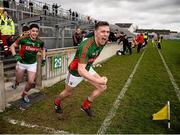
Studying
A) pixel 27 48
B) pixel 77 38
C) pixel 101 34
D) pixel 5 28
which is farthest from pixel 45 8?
pixel 101 34

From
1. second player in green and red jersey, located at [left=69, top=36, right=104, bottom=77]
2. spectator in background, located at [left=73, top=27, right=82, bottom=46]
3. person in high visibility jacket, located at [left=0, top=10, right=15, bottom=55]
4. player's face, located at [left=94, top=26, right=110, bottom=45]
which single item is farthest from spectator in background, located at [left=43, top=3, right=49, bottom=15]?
player's face, located at [left=94, top=26, right=110, bottom=45]

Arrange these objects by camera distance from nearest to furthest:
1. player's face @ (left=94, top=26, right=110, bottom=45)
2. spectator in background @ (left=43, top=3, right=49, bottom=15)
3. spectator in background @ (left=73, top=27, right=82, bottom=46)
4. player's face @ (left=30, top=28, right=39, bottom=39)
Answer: player's face @ (left=94, top=26, right=110, bottom=45) → player's face @ (left=30, top=28, right=39, bottom=39) → spectator in background @ (left=73, top=27, right=82, bottom=46) → spectator in background @ (left=43, top=3, right=49, bottom=15)

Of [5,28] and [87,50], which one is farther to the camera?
[5,28]

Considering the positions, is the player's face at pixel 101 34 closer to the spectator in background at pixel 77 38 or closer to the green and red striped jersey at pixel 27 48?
the green and red striped jersey at pixel 27 48

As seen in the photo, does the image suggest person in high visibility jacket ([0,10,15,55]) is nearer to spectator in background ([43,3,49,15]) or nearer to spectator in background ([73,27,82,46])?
spectator in background ([73,27,82,46])

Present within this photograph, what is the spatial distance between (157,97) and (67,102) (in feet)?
9.21

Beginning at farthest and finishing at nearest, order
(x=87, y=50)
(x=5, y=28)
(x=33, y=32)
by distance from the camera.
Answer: (x=5, y=28) → (x=33, y=32) → (x=87, y=50)

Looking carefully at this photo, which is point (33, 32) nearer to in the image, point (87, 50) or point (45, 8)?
point (87, 50)

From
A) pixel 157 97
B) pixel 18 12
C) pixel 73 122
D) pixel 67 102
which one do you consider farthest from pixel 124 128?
pixel 18 12

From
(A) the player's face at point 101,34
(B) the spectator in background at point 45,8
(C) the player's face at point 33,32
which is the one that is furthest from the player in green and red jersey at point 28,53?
(B) the spectator in background at point 45,8

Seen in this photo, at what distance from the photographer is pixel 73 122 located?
218 inches

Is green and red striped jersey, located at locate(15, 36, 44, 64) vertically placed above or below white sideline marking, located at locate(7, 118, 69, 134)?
above

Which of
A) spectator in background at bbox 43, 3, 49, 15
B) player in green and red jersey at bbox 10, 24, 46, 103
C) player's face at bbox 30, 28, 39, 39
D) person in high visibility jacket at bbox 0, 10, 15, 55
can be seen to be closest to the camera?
player's face at bbox 30, 28, 39, 39

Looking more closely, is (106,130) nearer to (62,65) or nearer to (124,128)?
(124,128)
